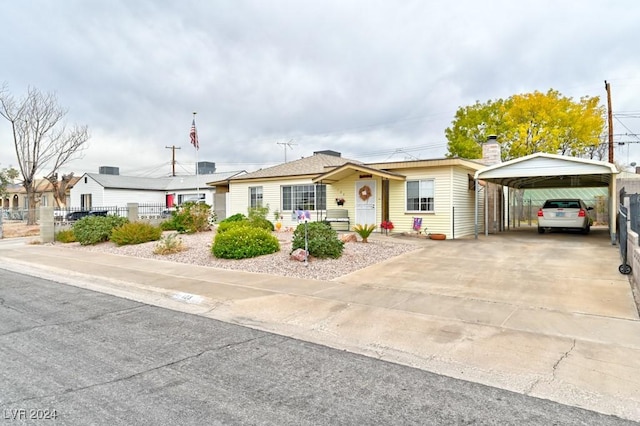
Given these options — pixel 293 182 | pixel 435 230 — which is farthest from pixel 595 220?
pixel 293 182

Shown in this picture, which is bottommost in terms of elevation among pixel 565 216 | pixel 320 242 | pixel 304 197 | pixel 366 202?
pixel 320 242

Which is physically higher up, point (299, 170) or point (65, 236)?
point (299, 170)

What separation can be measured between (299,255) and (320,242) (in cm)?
65

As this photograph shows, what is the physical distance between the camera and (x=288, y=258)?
10617mm

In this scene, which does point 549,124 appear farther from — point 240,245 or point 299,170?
point 240,245

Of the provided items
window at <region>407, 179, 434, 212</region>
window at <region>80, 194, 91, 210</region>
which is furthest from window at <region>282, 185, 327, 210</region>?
window at <region>80, 194, 91, 210</region>

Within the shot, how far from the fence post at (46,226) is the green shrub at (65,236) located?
199 millimetres

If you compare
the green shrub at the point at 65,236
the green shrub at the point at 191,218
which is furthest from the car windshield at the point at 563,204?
the green shrub at the point at 65,236

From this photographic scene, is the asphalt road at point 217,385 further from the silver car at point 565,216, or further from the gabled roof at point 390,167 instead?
the silver car at point 565,216

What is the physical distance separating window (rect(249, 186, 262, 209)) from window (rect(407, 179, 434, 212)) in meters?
8.66

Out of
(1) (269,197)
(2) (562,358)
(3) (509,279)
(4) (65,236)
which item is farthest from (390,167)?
(4) (65,236)

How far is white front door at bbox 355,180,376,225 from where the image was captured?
17.6 meters

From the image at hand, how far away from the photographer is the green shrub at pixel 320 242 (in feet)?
34.4

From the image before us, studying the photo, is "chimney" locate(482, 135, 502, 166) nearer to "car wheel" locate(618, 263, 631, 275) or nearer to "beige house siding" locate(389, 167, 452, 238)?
"beige house siding" locate(389, 167, 452, 238)
